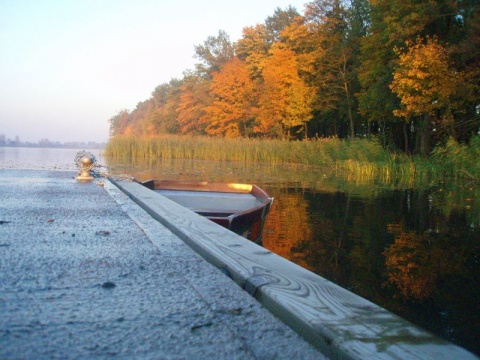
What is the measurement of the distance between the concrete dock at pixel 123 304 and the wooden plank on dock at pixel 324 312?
49 mm

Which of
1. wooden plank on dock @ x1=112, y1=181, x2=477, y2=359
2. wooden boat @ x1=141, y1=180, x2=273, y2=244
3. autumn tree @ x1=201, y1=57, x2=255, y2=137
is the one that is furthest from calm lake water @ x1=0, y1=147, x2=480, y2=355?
autumn tree @ x1=201, y1=57, x2=255, y2=137

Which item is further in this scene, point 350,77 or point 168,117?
point 168,117

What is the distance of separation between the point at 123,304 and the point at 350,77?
106 feet

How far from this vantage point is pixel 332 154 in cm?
2489

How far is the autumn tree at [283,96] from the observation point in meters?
34.8

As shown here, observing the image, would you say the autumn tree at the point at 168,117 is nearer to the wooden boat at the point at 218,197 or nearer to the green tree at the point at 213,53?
the green tree at the point at 213,53

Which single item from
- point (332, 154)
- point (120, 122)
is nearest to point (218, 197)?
point (332, 154)

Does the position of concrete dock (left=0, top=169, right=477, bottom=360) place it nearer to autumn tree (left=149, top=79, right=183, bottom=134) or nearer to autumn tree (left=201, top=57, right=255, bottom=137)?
autumn tree (left=201, top=57, right=255, bottom=137)

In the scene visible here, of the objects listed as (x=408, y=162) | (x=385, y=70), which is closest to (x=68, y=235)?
(x=408, y=162)

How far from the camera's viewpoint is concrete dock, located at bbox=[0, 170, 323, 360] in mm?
1274

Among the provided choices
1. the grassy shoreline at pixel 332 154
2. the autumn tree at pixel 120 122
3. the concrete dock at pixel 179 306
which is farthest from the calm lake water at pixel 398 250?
the autumn tree at pixel 120 122

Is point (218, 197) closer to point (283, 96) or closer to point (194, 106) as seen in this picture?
point (283, 96)

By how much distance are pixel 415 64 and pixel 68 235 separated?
64.7ft

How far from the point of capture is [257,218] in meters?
5.15
